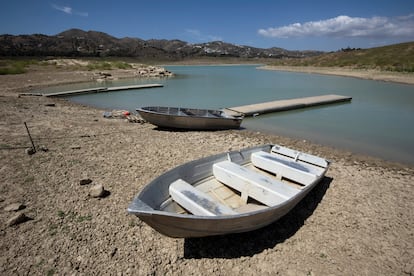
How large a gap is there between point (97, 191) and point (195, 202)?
273cm

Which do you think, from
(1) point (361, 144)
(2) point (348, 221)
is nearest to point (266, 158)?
(2) point (348, 221)

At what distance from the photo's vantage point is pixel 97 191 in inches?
203

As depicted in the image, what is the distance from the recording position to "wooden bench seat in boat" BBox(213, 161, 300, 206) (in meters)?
4.34

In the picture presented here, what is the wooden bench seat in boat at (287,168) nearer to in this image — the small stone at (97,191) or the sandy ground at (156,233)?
the sandy ground at (156,233)

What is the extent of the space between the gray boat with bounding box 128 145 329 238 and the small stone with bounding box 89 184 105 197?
1934mm

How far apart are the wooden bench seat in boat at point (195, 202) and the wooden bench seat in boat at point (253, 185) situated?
1.05 m

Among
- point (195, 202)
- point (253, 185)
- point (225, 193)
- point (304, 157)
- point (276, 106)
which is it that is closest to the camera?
point (195, 202)

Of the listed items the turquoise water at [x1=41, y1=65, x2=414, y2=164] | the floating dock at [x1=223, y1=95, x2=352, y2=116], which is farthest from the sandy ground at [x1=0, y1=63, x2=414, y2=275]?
the floating dock at [x1=223, y1=95, x2=352, y2=116]

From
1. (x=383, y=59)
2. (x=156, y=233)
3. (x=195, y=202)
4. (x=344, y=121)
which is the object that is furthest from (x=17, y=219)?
(x=383, y=59)

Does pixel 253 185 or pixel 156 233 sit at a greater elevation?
pixel 253 185

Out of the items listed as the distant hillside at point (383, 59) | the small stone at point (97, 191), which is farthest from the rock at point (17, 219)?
the distant hillside at point (383, 59)

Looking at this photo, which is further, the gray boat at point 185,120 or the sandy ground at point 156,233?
the gray boat at point 185,120

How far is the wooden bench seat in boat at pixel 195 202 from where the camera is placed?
358 cm

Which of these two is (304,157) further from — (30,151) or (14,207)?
(30,151)
